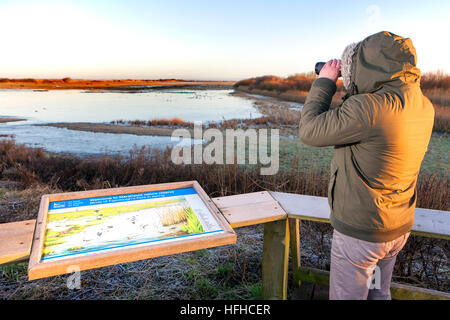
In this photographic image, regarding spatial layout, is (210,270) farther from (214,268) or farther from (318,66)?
(318,66)

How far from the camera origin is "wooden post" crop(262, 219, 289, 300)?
2.26 meters

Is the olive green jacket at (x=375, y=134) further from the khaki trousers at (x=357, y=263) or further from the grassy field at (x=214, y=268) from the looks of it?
the grassy field at (x=214, y=268)

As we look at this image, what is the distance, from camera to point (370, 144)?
132cm

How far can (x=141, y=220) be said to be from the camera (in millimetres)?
1729

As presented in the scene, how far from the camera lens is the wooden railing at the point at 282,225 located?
6.75ft

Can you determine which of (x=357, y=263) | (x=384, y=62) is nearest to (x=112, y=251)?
(x=357, y=263)

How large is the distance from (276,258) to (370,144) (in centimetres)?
126

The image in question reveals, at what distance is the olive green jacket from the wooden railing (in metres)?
0.66

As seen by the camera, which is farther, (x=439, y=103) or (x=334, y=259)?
(x=439, y=103)

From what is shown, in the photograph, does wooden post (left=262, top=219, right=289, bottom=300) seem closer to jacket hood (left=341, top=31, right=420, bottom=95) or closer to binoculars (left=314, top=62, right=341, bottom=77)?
binoculars (left=314, top=62, right=341, bottom=77)

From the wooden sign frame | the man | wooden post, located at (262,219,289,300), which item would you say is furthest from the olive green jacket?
wooden post, located at (262,219,289,300)

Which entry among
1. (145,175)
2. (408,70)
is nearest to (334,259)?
(408,70)
